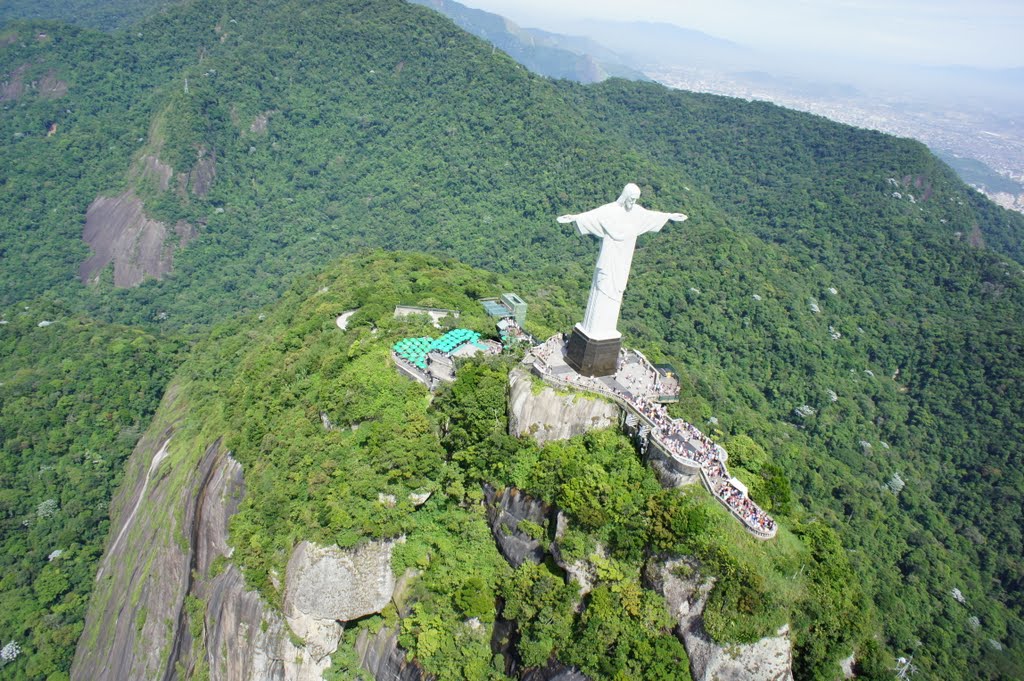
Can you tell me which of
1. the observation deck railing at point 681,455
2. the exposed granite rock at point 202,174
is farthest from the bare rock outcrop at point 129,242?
the observation deck railing at point 681,455

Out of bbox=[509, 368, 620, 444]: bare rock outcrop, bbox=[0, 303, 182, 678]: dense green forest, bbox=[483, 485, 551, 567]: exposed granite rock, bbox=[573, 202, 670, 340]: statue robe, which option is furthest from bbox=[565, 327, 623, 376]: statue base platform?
bbox=[0, 303, 182, 678]: dense green forest

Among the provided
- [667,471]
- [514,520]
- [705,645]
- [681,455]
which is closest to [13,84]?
[514,520]

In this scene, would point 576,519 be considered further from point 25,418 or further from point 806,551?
point 25,418

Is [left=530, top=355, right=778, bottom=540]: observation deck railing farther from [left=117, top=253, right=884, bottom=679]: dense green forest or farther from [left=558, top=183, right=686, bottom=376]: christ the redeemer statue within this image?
[left=558, top=183, right=686, bottom=376]: christ the redeemer statue

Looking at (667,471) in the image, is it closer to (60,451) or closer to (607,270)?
(607,270)

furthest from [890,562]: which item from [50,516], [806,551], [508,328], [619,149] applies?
[619,149]

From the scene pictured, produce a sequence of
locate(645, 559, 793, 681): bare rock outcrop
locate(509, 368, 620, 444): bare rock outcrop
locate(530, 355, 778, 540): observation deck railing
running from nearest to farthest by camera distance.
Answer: locate(645, 559, 793, 681): bare rock outcrop < locate(530, 355, 778, 540): observation deck railing < locate(509, 368, 620, 444): bare rock outcrop

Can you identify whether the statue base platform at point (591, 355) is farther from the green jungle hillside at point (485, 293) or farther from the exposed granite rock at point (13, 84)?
the exposed granite rock at point (13, 84)
